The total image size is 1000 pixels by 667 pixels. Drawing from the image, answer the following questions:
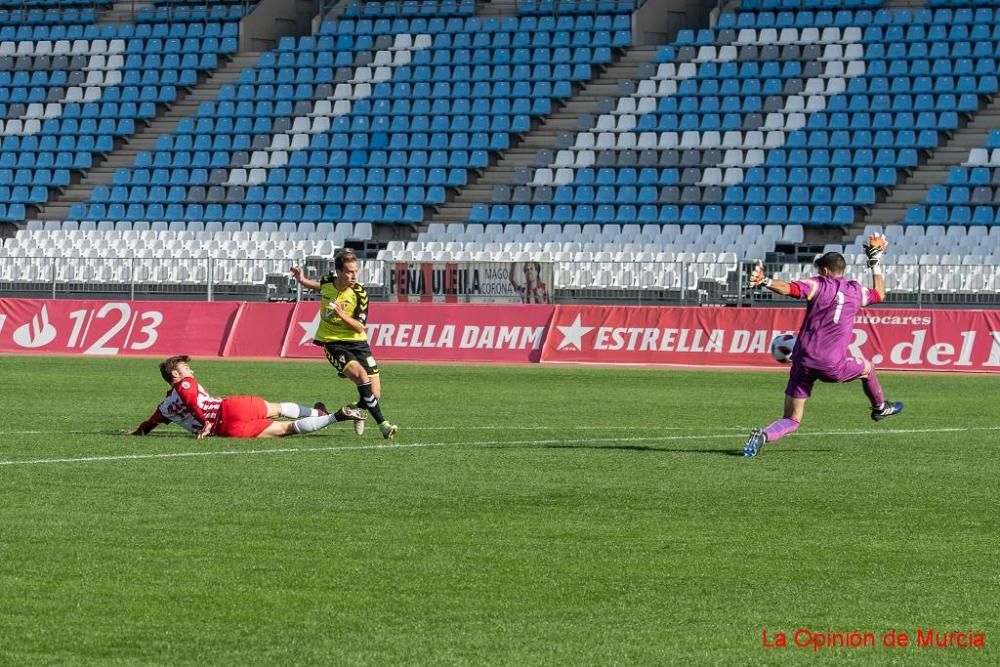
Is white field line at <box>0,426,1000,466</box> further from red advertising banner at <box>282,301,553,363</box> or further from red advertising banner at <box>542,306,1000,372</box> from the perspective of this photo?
red advertising banner at <box>282,301,553,363</box>

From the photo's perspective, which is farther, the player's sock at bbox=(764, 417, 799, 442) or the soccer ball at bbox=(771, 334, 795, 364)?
the soccer ball at bbox=(771, 334, 795, 364)

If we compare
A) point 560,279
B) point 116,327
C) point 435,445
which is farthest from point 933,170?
point 435,445

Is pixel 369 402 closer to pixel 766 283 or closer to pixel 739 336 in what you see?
pixel 766 283

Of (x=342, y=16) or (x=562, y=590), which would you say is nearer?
(x=562, y=590)

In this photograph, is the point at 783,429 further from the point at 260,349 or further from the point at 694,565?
the point at 260,349

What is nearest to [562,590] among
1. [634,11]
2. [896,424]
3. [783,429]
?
[783,429]

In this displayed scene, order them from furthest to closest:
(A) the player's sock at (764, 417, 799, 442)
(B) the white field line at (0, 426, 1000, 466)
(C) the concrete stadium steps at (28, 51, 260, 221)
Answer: (C) the concrete stadium steps at (28, 51, 260, 221) → (A) the player's sock at (764, 417, 799, 442) → (B) the white field line at (0, 426, 1000, 466)

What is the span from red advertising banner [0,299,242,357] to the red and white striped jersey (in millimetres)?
18134

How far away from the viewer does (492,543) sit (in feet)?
33.2

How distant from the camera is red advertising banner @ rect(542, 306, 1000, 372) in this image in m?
30.8

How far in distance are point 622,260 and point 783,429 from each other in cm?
2316

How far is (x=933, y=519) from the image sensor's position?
11.3m

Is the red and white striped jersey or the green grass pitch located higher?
the green grass pitch

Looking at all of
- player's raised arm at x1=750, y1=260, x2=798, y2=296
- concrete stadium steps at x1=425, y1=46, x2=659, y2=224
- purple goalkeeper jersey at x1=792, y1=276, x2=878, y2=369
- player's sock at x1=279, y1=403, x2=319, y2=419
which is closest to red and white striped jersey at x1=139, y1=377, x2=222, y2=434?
player's sock at x1=279, y1=403, x2=319, y2=419
